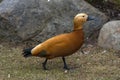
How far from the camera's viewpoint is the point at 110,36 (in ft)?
28.6

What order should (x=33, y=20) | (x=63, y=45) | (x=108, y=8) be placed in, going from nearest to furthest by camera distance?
(x=63, y=45), (x=33, y=20), (x=108, y=8)

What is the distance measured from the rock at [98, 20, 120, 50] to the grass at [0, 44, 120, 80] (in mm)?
150

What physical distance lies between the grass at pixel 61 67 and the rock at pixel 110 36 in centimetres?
15

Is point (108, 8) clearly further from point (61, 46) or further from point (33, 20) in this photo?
point (61, 46)

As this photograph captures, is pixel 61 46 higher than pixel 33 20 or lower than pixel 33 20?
higher

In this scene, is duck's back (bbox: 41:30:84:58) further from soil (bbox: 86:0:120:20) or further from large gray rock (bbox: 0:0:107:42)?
soil (bbox: 86:0:120:20)

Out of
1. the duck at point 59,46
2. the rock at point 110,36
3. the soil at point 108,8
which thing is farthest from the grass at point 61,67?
the soil at point 108,8

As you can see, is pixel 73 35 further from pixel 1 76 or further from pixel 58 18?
pixel 58 18

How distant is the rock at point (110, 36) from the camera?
28.4ft

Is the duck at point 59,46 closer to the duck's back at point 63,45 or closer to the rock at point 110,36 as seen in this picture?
the duck's back at point 63,45

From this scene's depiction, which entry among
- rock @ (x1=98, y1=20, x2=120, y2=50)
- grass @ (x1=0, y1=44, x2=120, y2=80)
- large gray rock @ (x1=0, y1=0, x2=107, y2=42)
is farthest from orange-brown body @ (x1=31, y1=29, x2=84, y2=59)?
large gray rock @ (x1=0, y1=0, x2=107, y2=42)

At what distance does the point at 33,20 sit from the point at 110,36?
1.68m

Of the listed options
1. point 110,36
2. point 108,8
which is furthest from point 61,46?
point 108,8

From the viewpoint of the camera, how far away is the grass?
7090 millimetres
